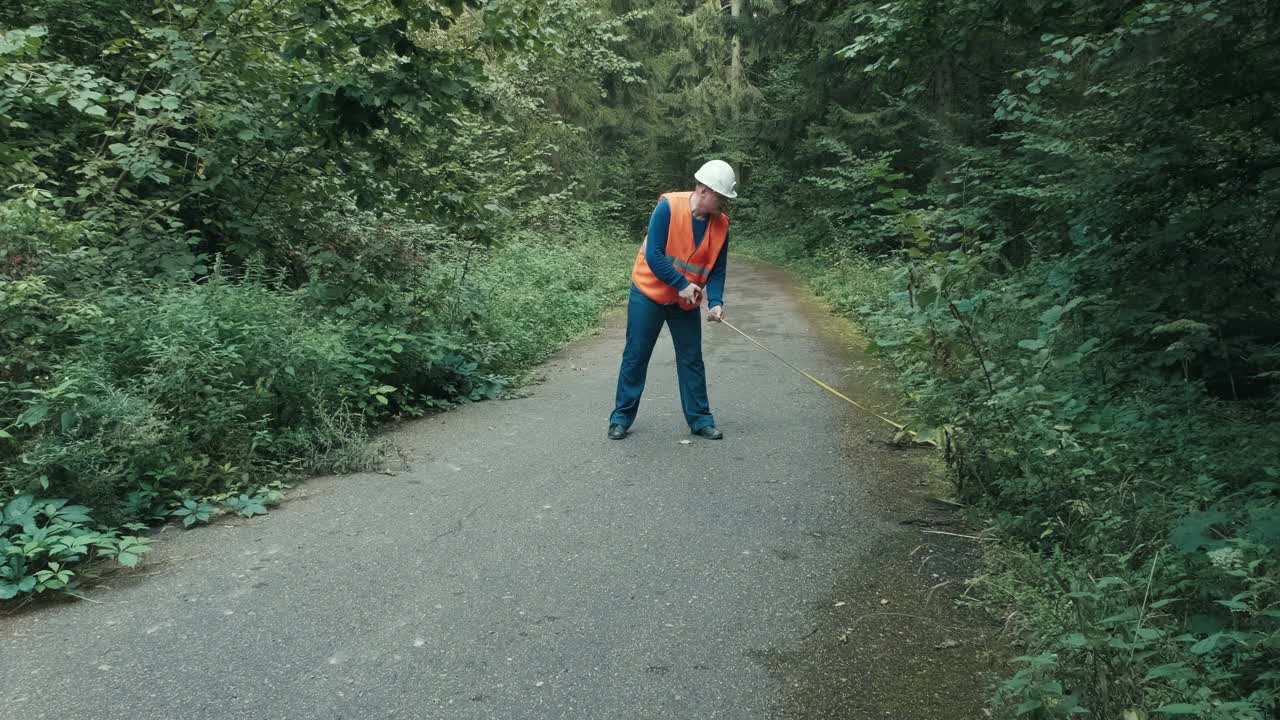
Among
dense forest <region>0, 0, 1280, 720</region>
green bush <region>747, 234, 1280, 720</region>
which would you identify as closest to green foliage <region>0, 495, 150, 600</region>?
dense forest <region>0, 0, 1280, 720</region>

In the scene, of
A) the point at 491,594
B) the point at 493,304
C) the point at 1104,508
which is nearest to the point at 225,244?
the point at 493,304

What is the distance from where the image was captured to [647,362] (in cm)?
649

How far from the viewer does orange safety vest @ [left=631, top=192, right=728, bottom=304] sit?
6.34 meters

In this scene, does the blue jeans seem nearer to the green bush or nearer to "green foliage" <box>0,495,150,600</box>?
the green bush

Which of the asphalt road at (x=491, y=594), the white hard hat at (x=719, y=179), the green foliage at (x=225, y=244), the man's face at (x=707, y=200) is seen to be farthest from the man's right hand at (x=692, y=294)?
the green foliage at (x=225, y=244)

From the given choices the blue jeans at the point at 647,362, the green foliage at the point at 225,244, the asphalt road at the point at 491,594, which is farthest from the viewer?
the blue jeans at the point at 647,362

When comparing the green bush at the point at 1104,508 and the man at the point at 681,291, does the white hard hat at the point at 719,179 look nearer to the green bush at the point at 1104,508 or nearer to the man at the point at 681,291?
the man at the point at 681,291

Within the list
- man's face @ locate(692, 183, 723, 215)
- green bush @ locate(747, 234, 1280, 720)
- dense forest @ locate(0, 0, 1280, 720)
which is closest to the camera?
green bush @ locate(747, 234, 1280, 720)

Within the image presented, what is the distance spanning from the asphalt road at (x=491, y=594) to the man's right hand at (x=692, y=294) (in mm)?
1087

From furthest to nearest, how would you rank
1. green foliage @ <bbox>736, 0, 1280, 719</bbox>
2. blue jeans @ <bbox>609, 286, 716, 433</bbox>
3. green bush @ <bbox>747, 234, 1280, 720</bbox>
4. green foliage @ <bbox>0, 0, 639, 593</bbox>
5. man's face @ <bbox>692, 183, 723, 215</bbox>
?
blue jeans @ <bbox>609, 286, 716, 433</bbox>, man's face @ <bbox>692, 183, 723, 215</bbox>, green foliage @ <bbox>0, 0, 639, 593</bbox>, green foliage @ <bbox>736, 0, 1280, 719</bbox>, green bush @ <bbox>747, 234, 1280, 720</bbox>

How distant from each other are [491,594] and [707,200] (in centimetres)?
348

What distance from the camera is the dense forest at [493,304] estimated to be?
3619 mm

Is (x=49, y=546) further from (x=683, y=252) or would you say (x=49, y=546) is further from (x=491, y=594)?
(x=683, y=252)

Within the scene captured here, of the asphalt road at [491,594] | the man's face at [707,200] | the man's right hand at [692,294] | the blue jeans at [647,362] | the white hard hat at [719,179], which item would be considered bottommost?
the asphalt road at [491,594]
